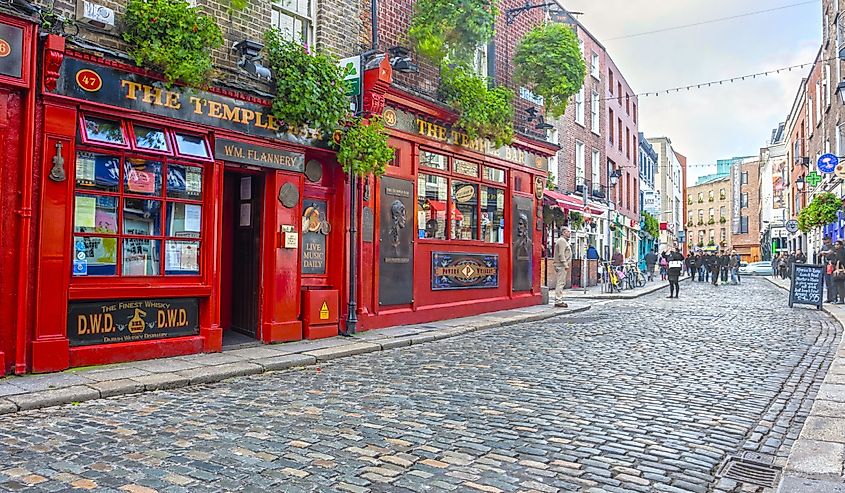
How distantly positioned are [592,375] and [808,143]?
119ft

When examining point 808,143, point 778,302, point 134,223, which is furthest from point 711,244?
point 134,223

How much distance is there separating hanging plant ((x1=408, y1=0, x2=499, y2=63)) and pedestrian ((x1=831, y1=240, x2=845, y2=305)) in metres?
11.7

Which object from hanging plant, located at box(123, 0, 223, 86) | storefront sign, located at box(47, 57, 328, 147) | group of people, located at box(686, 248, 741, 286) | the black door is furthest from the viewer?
group of people, located at box(686, 248, 741, 286)

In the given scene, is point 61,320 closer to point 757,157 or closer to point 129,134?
point 129,134

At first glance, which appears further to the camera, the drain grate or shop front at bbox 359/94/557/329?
shop front at bbox 359/94/557/329

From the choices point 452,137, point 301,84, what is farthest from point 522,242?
point 301,84

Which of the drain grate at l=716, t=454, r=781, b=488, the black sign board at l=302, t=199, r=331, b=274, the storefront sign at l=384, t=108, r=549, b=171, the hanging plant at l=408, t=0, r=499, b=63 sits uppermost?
the hanging plant at l=408, t=0, r=499, b=63

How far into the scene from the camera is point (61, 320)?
761 centimetres

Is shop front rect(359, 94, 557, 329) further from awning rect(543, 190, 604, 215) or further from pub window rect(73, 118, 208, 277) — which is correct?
awning rect(543, 190, 604, 215)

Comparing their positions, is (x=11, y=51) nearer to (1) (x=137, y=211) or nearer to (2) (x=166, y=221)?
(1) (x=137, y=211)

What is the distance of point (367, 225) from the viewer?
1195cm

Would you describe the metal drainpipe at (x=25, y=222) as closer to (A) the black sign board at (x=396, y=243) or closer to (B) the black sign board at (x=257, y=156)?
(B) the black sign board at (x=257, y=156)

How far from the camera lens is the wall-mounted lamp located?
9617 mm

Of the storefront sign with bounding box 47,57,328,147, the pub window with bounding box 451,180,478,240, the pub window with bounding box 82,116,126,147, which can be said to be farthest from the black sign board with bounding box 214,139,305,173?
the pub window with bounding box 451,180,478,240
